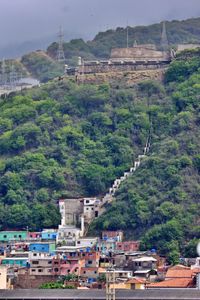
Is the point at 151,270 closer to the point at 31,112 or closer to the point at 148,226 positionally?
the point at 148,226

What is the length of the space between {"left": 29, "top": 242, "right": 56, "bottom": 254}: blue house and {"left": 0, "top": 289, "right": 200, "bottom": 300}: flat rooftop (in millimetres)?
17283

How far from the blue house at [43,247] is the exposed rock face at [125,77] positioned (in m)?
22.8

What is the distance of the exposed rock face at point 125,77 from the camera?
141 meters

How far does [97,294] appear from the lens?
99562mm

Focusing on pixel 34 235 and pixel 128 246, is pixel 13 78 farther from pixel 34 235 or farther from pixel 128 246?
pixel 128 246

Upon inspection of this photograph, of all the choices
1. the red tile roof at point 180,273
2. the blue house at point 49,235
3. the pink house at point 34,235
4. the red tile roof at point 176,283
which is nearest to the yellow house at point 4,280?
the red tile roof at point 176,283

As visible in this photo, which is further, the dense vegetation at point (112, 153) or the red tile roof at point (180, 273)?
the dense vegetation at point (112, 153)

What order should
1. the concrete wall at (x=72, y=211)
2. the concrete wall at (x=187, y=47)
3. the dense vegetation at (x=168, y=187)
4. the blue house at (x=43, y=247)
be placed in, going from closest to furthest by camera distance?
the dense vegetation at (x=168, y=187)
the blue house at (x=43, y=247)
the concrete wall at (x=72, y=211)
the concrete wall at (x=187, y=47)

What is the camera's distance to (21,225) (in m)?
125

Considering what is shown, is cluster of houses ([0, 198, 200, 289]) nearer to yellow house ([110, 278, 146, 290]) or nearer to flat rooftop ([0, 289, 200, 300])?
yellow house ([110, 278, 146, 290])

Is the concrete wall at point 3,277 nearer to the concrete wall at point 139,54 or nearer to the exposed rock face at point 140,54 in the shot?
the exposed rock face at point 140,54

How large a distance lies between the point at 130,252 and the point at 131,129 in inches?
697

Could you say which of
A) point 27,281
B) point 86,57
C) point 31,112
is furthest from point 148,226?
point 86,57

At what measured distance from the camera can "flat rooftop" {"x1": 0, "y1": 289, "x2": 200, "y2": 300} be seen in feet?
321
